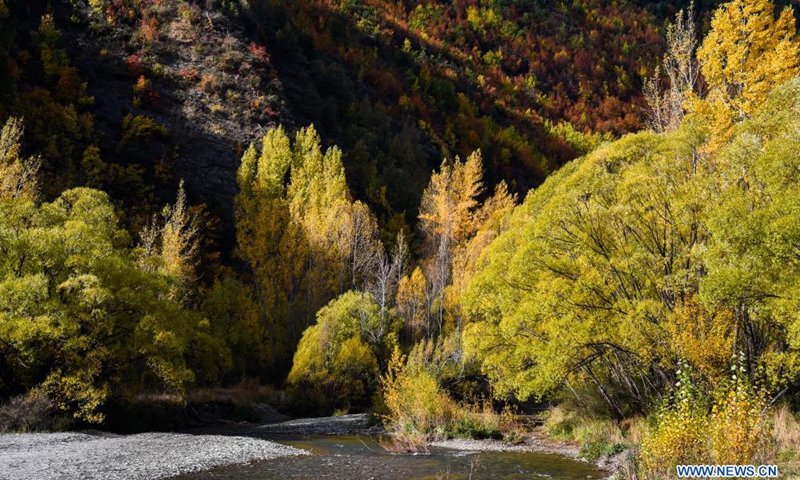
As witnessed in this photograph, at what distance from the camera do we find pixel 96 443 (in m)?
19.9

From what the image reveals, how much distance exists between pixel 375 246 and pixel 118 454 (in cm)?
3221

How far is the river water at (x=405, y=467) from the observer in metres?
15.8

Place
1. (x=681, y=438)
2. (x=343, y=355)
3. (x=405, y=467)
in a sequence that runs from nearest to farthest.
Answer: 1. (x=681, y=438)
2. (x=405, y=467)
3. (x=343, y=355)

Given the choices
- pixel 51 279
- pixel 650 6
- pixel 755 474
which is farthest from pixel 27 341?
pixel 650 6

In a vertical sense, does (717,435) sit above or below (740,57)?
below

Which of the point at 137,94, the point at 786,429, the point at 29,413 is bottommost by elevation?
the point at 29,413

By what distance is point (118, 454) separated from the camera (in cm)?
1777

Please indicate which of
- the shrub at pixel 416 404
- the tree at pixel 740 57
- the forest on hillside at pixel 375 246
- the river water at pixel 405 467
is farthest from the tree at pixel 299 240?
the tree at pixel 740 57

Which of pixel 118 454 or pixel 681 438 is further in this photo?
pixel 118 454

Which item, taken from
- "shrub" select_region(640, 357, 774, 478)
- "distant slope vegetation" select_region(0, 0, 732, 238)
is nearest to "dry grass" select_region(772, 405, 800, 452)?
"shrub" select_region(640, 357, 774, 478)

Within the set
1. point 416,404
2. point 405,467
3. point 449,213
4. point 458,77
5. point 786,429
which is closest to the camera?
point 786,429

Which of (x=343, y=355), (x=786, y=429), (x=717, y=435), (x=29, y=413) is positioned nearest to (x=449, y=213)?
(x=343, y=355)

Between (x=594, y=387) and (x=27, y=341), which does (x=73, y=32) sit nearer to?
(x=27, y=341)

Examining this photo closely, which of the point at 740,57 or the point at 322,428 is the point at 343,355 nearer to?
the point at 322,428
